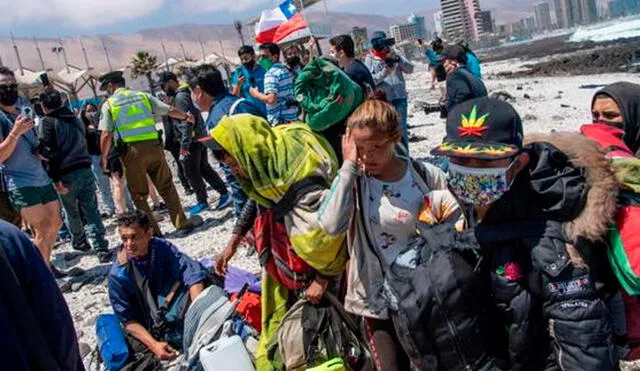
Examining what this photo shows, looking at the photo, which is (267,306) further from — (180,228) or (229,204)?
(229,204)

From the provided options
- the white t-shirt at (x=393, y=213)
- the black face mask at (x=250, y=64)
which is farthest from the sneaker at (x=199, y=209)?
the white t-shirt at (x=393, y=213)

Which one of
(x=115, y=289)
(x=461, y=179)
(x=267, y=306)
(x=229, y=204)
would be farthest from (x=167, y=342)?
(x=229, y=204)

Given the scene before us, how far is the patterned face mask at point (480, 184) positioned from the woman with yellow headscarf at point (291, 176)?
2.76ft

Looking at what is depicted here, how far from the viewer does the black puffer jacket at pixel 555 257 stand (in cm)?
172

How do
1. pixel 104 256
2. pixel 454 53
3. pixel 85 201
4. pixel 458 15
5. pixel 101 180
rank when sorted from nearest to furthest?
pixel 454 53 < pixel 85 201 < pixel 104 256 < pixel 101 180 < pixel 458 15

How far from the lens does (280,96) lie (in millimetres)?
5758

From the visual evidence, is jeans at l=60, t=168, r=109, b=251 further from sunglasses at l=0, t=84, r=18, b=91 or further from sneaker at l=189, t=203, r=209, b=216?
sneaker at l=189, t=203, r=209, b=216

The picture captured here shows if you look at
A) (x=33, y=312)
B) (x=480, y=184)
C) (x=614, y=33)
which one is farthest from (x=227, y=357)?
(x=614, y=33)

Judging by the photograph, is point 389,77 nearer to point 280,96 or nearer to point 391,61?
point 391,61

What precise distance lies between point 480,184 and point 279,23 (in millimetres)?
6148

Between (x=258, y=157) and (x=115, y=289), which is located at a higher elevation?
(x=258, y=157)

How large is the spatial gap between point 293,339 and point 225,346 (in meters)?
0.50

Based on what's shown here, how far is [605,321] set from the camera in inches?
67.6

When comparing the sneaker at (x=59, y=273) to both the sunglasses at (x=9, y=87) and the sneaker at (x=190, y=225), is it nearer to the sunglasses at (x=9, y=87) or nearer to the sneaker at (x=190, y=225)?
the sneaker at (x=190, y=225)
